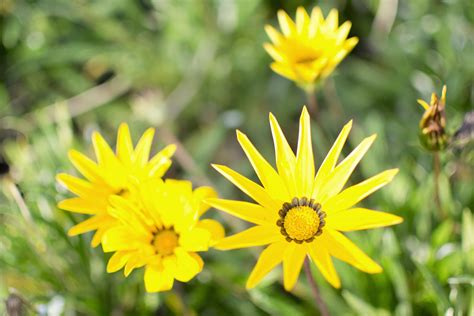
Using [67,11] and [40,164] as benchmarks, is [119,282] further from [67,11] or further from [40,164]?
[67,11]

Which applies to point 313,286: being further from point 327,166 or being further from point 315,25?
point 315,25

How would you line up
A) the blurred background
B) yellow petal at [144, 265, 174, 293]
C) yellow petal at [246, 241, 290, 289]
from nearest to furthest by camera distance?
yellow petal at [246, 241, 290, 289] → yellow petal at [144, 265, 174, 293] → the blurred background

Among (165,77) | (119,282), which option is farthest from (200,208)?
(165,77)

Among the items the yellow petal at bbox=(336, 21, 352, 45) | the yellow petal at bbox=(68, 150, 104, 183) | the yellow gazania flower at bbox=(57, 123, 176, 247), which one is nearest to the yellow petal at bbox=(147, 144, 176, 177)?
the yellow gazania flower at bbox=(57, 123, 176, 247)

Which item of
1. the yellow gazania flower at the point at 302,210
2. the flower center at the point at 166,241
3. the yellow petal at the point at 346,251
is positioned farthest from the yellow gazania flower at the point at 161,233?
the yellow petal at the point at 346,251

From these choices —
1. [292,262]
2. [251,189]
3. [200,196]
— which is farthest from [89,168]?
[292,262]

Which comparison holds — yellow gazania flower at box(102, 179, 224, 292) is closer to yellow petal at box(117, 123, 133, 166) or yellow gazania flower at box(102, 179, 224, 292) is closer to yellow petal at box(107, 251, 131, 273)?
yellow petal at box(107, 251, 131, 273)

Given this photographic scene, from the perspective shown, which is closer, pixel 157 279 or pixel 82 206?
pixel 157 279
